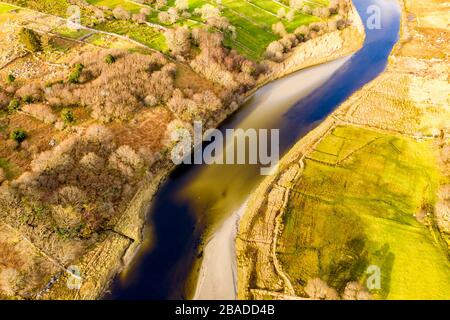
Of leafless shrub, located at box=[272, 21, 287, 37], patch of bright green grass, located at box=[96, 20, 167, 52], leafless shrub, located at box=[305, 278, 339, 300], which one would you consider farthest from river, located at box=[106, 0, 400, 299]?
patch of bright green grass, located at box=[96, 20, 167, 52]

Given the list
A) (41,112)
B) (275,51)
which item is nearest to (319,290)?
(41,112)

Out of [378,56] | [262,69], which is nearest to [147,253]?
[262,69]

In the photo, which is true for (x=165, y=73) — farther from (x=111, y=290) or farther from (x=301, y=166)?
(x=111, y=290)

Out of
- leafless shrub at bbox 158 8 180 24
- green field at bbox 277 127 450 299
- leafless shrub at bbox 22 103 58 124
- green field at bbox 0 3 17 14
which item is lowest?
green field at bbox 277 127 450 299

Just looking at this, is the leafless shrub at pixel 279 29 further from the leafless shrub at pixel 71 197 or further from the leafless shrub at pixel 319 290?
the leafless shrub at pixel 319 290

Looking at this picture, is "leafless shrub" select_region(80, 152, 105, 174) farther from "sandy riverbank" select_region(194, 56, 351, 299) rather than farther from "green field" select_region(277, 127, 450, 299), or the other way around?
"green field" select_region(277, 127, 450, 299)

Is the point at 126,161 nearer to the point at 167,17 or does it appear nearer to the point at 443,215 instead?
the point at 167,17
